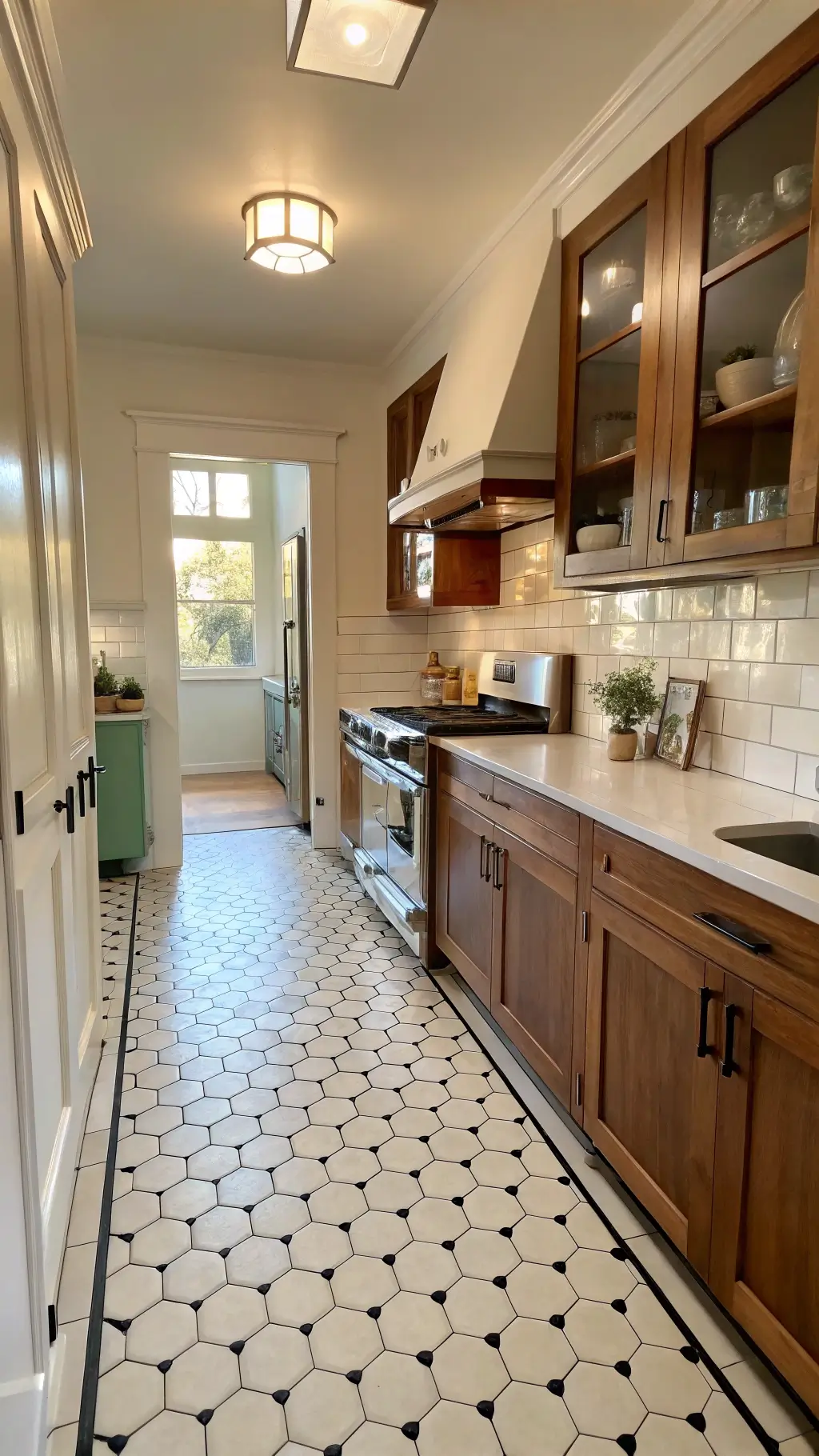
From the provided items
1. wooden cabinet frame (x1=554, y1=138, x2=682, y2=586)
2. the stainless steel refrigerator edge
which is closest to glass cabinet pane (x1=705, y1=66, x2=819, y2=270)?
wooden cabinet frame (x1=554, y1=138, x2=682, y2=586)

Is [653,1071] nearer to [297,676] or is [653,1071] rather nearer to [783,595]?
[783,595]

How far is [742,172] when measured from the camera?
1612mm

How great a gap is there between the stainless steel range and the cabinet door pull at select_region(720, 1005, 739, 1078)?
61.1 inches

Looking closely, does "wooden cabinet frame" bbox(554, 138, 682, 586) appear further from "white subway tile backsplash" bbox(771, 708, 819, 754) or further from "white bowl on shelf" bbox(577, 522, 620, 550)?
"white subway tile backsplash" bbox(771, 708, 819, 754)

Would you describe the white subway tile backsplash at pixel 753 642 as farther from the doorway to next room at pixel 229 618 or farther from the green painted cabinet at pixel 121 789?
the doorway to next room at pixel 229 618

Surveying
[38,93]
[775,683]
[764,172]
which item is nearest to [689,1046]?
[775,683]

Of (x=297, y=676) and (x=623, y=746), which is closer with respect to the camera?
(x=623, y=746)

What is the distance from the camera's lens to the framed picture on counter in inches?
79.8

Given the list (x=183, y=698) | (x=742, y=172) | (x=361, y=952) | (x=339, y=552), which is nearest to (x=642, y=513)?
(x=742, y=172)

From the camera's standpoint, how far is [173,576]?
398 centimetres

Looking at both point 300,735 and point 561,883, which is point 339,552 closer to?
point 300,735

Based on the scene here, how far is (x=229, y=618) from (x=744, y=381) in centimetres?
562

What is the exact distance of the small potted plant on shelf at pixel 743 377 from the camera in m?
1.52

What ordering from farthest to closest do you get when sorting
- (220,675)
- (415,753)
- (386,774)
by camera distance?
(220,675) → (386,774) → (415,753)
